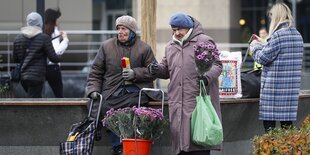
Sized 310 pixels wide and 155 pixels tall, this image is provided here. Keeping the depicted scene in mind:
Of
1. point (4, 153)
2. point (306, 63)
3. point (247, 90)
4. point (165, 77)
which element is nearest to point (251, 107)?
point (247, 90)

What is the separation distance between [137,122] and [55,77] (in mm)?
4927

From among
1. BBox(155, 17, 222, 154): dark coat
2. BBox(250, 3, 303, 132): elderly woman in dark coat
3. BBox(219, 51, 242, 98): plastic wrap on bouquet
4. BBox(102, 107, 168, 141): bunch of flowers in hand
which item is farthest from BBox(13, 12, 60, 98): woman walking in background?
BBox(155, 17, 222, 154): dark coat

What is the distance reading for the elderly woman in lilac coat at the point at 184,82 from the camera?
31.1 ft

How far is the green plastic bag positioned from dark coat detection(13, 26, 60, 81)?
3.87m

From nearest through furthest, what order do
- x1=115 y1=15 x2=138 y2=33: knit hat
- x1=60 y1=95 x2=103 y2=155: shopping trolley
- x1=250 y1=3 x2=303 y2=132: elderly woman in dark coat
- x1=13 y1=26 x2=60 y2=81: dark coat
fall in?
x1=60 y1=95 x2=103 y2=155: shopping trolley
x1=115 y1=15 x2=138 y2=33: knit hat
x1=250 y1=3 x2=303 y2=132: elderly woman in dark coat
x1=13 y1=26 x2=60 y2=81: dark coat

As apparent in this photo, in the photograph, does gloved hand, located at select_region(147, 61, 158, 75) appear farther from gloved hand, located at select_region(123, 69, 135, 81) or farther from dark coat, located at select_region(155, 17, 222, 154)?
gloved hand, located at select_region(123, 69, 135, 81)

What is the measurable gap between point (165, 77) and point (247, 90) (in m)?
1.78

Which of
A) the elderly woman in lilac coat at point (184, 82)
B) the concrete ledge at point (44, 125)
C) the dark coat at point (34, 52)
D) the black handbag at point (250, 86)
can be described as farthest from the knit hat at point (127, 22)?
the dark coat at point (34, 52)

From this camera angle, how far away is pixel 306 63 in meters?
30.0

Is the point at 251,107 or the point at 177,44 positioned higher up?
the point at 177,44

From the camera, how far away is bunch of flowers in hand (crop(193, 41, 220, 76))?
938 centimetres

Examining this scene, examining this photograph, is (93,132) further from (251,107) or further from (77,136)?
(251,107)

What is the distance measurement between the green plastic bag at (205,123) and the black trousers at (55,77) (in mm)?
5186

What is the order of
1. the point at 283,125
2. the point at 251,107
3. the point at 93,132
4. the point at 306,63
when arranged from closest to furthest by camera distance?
the point at 93,132
the point at 283,125
the point at 251,107
the point at 306,63
